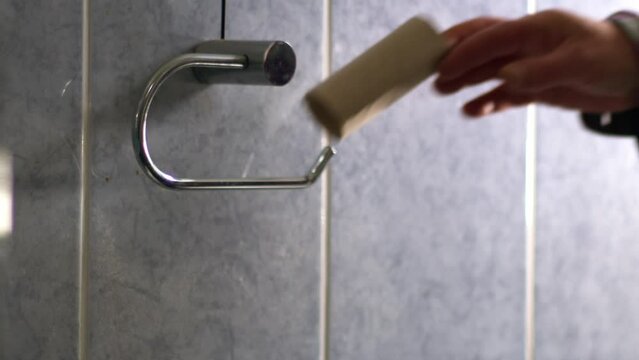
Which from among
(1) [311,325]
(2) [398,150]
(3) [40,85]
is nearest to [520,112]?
(2) [398,150]

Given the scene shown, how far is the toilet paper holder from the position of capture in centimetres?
58

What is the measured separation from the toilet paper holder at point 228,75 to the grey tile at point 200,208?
0.03 meters

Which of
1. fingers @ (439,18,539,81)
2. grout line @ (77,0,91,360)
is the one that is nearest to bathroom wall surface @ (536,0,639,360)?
fingers @ (439,18,539,81)

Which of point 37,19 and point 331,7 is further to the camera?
point 331,7

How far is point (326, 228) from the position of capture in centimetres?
72

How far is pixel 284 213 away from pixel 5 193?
0.69 feet

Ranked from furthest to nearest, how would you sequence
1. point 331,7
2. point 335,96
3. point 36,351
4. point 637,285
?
point 637,285
point 331,7
point 36,351
point 335,96

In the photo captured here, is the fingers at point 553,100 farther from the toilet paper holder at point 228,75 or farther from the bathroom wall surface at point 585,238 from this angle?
the bathroom wall surface at point 585,238

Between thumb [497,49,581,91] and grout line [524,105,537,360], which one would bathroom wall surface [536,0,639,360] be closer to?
grout line [524,105,537,360]

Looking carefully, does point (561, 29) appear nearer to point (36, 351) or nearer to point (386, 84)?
point (386, 84)

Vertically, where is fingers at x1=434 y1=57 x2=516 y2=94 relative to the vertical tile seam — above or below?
above

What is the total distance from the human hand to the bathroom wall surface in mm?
257

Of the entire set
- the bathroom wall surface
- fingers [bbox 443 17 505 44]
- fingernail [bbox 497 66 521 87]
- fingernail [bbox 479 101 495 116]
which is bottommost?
the bathroom wall surface

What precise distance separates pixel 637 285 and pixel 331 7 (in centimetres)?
41
